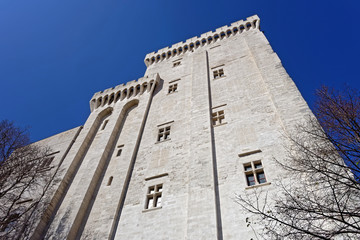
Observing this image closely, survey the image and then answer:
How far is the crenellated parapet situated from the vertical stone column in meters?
6.09

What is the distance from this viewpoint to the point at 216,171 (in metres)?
14.2

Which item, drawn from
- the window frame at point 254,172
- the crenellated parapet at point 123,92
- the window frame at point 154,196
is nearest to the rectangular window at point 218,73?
the crenellated parapet at point 123,92

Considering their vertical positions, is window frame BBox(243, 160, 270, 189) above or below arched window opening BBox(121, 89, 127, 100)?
below

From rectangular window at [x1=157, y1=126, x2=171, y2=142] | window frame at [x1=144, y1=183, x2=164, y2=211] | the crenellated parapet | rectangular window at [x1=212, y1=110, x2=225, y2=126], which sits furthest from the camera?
the crenellated parapet

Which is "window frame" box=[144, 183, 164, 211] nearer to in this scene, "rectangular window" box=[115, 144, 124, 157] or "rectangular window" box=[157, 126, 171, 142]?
"rectangular window" box=[157, 126, 171, 142]

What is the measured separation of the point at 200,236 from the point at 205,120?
26.4ft

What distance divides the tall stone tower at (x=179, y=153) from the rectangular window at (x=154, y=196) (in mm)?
52

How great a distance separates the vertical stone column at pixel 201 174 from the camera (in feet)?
37.2

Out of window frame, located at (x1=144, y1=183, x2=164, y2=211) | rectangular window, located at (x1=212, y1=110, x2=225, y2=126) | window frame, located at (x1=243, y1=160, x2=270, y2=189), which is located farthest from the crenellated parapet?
window frame, located at (x1=243, y1=160, x2=270, y2=189)

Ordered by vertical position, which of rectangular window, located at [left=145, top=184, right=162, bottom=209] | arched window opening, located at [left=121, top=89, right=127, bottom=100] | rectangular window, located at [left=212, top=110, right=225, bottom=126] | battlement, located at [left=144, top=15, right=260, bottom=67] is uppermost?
battlement, located at [left=144, top=15, right=260, bottom=67]

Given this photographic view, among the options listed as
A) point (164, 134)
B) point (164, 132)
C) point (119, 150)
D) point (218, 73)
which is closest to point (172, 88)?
point (218, 73)

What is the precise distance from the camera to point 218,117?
18.1m

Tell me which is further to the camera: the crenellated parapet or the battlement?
the battlement

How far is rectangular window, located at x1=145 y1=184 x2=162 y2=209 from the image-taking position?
14261 millimetres
